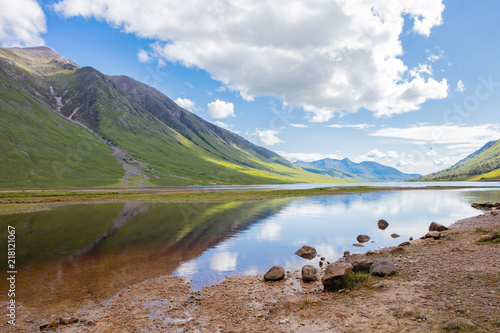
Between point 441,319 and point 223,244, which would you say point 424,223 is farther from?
point 441,319

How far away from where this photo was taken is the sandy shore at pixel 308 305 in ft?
37.6

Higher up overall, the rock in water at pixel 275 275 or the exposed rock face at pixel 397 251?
the exposed rock face at pixel 397 251

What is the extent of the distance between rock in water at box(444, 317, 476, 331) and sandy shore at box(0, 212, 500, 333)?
0.17 meters

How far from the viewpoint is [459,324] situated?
32.2ft

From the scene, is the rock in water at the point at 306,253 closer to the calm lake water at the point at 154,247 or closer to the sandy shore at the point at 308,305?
the calm lake water at the point at 154,247

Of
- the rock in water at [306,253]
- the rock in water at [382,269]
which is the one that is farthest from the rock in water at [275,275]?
the rock in water at [306,253]

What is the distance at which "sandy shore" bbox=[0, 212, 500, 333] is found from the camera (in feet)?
37.6

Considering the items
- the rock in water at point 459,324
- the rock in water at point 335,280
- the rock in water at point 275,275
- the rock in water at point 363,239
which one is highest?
the rock in water at point 459,324

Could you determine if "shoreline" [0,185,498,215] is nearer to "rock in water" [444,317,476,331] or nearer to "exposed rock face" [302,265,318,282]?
"exposed rock face" [302,265,318,282]

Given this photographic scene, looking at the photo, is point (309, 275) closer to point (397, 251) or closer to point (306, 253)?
point (306, 253)

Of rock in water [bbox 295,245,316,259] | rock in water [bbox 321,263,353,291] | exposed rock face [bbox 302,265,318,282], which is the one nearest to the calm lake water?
rock in water [bbox 295,245,316,259]

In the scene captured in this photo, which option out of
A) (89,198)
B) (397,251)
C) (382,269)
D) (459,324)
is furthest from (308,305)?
(89,198)

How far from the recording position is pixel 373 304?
524 inches

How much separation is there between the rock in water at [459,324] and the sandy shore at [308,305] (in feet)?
0.57
